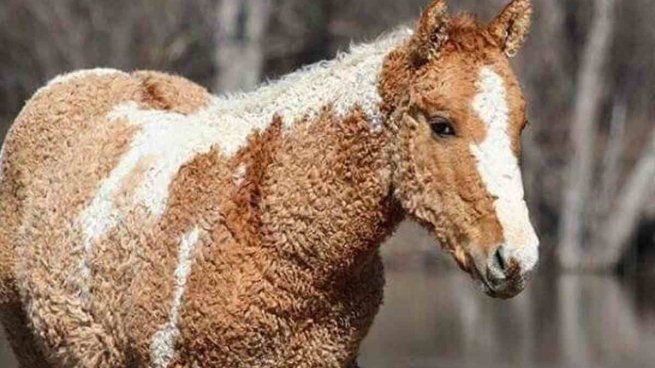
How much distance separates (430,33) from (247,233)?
94cm

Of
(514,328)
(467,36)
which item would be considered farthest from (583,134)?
(467,36)

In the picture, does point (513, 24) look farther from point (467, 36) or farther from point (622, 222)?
point (622, 222)

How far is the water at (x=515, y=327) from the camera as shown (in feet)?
46.5

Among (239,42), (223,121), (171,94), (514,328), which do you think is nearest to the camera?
(223,121)

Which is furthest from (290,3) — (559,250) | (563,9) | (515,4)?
(515,4)

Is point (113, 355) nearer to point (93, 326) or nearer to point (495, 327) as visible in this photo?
point (93, 326)

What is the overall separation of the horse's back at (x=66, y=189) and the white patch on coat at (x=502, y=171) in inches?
61.7

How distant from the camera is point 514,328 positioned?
1655cm

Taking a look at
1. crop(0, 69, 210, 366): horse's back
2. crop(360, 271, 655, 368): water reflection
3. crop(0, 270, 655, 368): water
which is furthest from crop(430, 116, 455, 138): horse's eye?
crop(360, 271, 655, 368): water reflection

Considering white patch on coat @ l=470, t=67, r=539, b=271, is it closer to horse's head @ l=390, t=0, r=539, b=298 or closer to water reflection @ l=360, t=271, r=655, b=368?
horse's head @ l=390, t=0, r=539, b=298

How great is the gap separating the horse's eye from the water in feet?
29.0

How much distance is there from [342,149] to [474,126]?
568 mm

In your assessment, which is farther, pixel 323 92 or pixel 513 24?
pixel 323 92

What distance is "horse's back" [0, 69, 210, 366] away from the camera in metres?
5.94
